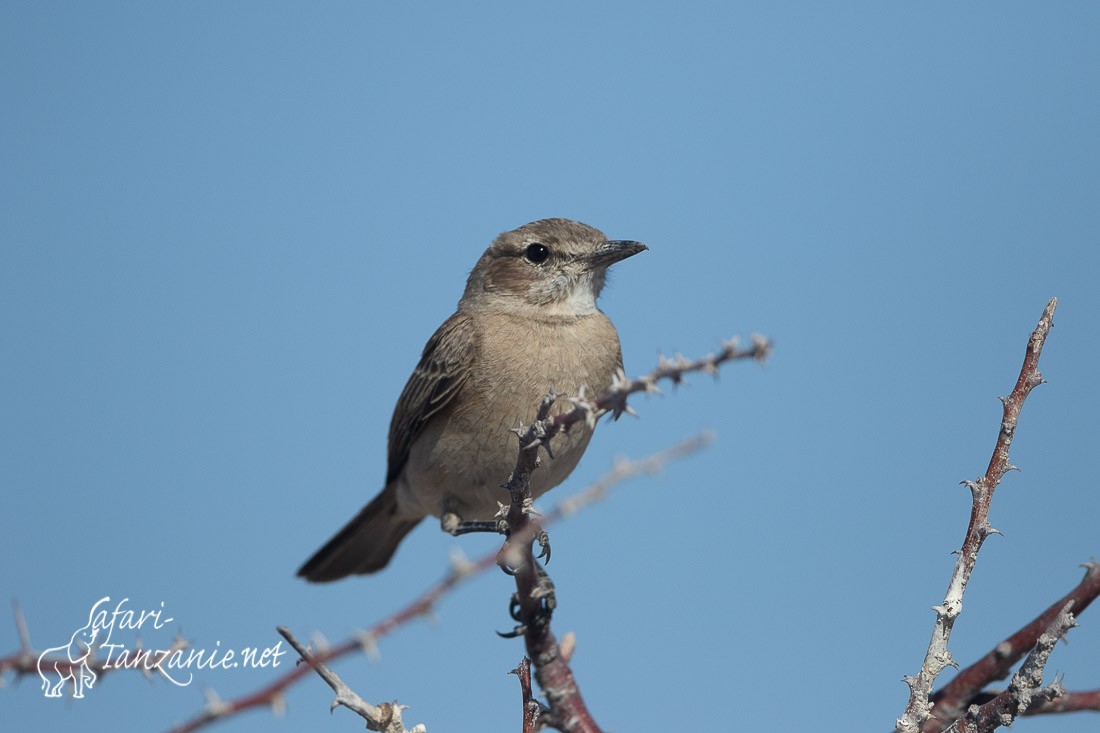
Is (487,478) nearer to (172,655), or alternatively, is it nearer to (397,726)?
(397,726)

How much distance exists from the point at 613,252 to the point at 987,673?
15.4 feet

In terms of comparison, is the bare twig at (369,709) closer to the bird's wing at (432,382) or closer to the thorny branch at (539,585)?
the thorny branch at (539,585)

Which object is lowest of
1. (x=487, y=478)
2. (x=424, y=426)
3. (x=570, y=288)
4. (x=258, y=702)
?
(x=258, y=702)

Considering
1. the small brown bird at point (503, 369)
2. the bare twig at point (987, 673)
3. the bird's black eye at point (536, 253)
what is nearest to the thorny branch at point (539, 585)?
the bare twig at point (987, 673)

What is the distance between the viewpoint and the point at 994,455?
3432 millimetres

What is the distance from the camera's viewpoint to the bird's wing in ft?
24.1

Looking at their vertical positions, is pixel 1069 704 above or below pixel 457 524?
below

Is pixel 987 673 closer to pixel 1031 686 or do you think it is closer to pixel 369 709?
pixel 1031 686

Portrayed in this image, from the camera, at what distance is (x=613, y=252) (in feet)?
24.6

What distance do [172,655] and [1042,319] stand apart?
2.64 metres

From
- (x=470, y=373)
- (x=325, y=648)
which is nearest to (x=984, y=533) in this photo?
(x=325, y=648)

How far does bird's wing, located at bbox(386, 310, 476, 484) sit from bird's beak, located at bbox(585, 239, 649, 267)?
3.22 feet

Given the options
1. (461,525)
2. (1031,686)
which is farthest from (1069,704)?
(461,525)

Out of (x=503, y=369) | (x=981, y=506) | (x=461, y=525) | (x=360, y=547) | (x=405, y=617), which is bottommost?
(x=405, y=617)
